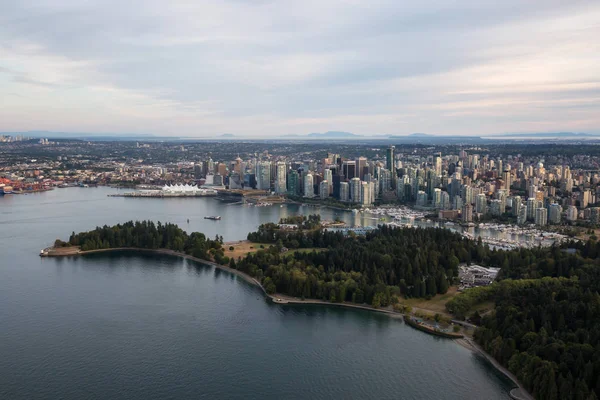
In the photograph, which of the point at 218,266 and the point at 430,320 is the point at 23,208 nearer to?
the point at 218,266

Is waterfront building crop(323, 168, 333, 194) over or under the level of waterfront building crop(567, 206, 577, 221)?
over

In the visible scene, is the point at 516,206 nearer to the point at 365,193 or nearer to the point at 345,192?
the point at 365,193

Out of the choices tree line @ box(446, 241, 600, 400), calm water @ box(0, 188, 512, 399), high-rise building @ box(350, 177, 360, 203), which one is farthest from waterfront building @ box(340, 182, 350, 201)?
tree line @ box(446, 241, 600, 400)

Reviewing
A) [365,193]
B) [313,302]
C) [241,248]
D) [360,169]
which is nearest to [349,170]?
[360,169]

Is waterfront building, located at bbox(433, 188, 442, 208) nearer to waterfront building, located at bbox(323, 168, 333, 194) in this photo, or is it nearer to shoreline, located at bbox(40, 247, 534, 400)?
waterfront building, located at bbox(323, 168, 333, 194)

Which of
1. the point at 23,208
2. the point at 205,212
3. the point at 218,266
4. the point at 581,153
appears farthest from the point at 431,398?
the point at 581,153

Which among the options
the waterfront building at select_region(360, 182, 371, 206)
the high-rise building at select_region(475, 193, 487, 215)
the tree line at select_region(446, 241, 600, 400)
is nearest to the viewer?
the tree line at select_region(446, 241, 600, 400)

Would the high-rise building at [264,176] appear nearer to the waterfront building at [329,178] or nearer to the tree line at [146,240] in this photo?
the waterfront building at [329,178]

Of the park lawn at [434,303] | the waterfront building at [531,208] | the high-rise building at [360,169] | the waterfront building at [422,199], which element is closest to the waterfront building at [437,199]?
the waterfront building at [422,199]

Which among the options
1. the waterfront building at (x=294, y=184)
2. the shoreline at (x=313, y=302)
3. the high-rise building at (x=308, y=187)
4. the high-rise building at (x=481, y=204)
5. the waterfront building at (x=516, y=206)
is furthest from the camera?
the waterfront building at (x=294, y=184)
